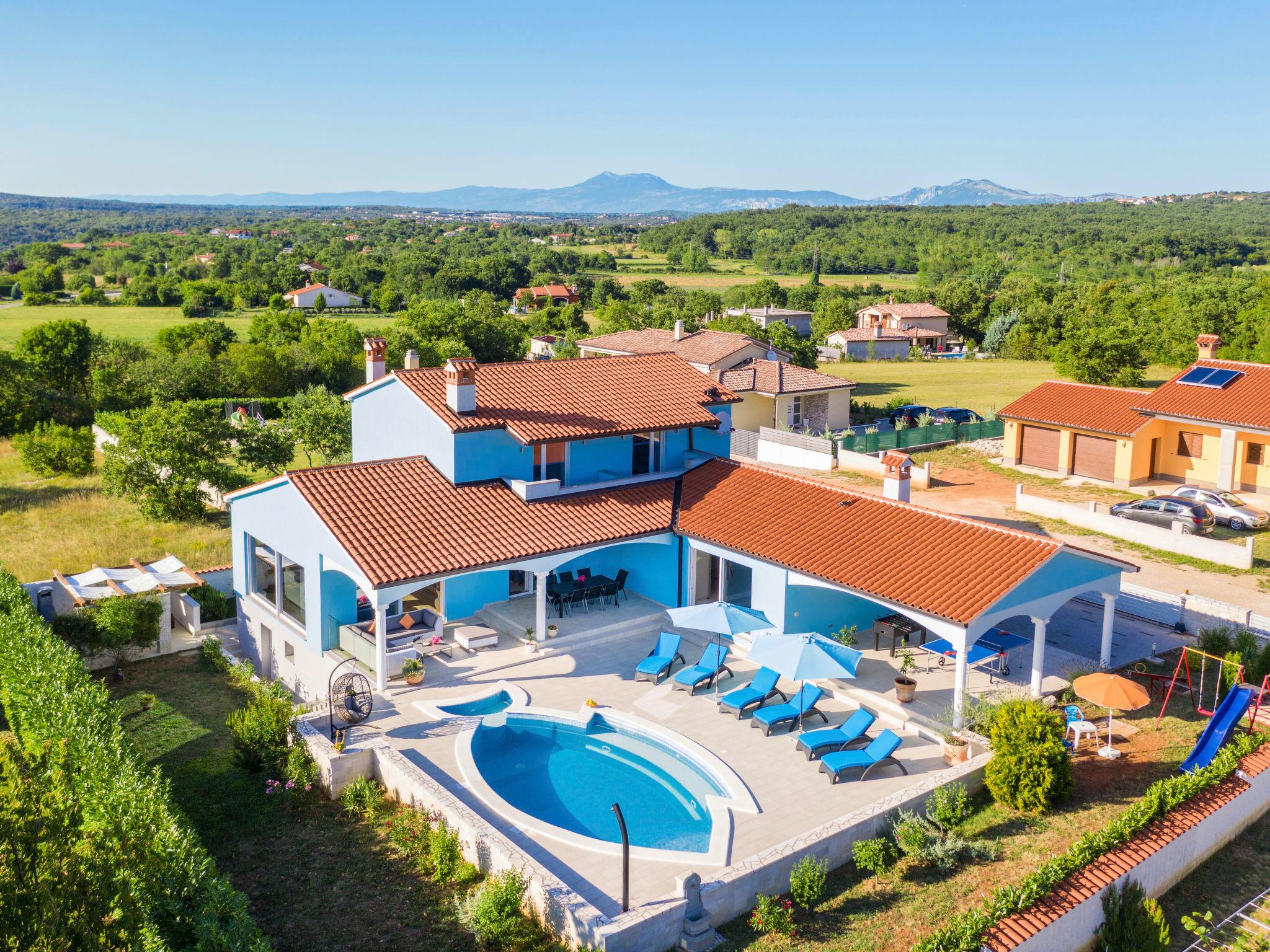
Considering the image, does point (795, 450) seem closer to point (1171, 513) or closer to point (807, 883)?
point (1171, 513)

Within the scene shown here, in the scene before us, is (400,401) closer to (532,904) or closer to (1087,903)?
(532,904)

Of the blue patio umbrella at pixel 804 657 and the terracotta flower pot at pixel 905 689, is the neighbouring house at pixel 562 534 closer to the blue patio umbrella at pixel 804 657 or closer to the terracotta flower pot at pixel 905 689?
the terracotta flower pot at pixel 905 689

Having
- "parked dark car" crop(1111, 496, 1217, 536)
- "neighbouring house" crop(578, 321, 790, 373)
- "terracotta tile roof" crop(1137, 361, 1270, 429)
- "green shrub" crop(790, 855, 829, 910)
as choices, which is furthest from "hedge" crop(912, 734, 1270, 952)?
"neighbouring house" crop(578, 321, 790, 373)

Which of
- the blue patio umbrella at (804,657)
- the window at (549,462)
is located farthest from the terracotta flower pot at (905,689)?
the window at (549,462)

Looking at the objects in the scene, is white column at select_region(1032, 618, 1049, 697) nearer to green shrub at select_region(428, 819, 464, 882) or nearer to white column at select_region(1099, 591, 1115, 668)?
white column at select_region(1099, 591, 1115, 668)

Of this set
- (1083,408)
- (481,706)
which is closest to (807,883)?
(481,706)

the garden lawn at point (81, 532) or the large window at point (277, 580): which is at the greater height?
the large window at point (277, 580)
